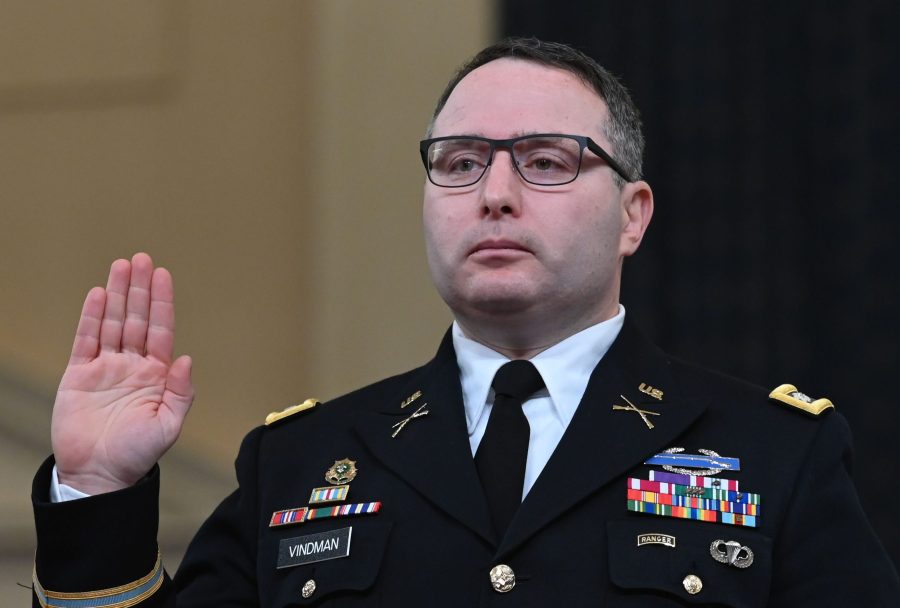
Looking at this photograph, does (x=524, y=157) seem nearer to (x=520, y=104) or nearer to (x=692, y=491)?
(x=520, y=104)

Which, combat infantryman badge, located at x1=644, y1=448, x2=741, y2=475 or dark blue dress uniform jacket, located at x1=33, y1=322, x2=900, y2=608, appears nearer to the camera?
dark blue dress uniform jacket, located at x1=33, y1=322, x2=900, y2=608

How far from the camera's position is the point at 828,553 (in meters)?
1.80

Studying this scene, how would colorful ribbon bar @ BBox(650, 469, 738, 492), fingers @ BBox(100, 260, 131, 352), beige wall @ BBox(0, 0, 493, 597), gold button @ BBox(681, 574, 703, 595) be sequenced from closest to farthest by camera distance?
gold button @ BBox(681, 574, 703, 595) < colorful ribbon bar @ BBox(650, 469, 738, 492) < fingers @ BBox(100, 260, 131, 352) < beige wall @ BBox(0, 0, 493, 597)

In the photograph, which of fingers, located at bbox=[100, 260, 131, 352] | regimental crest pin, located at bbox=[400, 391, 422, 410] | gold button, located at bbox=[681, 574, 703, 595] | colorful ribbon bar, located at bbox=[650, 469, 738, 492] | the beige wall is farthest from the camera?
the beige wall

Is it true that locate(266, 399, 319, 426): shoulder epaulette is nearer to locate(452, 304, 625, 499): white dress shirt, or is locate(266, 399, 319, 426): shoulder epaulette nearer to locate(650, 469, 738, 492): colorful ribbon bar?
locate(452, 304, 625, 499): white dress shirt

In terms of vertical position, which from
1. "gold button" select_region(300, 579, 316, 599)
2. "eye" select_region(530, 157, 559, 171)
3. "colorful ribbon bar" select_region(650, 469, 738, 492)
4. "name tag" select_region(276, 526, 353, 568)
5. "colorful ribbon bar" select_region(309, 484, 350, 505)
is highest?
"eye" select_region(530, 157, 559, 171)

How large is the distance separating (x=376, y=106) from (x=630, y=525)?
301cm

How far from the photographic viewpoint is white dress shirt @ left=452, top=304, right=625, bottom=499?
1.98 m

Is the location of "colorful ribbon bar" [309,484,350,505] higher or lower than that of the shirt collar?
lower

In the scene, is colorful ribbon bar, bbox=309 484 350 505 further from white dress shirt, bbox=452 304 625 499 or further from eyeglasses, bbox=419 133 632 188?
eyeglasses, bbox=419 133 632 188

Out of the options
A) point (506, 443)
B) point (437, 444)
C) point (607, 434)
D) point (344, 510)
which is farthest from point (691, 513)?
point (344, 510)

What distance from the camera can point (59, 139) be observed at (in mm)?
4441

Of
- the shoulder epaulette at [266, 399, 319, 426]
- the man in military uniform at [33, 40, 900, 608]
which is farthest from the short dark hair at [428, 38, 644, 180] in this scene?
the shoulder epaulette at [266, 399, 319, 426]

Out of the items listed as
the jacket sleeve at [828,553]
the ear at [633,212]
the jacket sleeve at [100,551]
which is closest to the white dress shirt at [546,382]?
the ear at [633,212]
